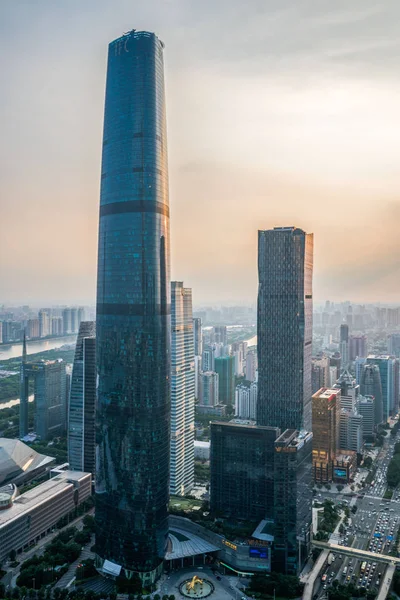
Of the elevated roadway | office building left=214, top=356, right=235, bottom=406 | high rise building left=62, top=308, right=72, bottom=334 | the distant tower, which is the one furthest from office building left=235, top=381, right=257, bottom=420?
high rise building left=62, top=308, right=72, bottom=334

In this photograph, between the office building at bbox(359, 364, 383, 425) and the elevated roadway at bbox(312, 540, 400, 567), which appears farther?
the office building at bbox(359, 364, 383, 425)

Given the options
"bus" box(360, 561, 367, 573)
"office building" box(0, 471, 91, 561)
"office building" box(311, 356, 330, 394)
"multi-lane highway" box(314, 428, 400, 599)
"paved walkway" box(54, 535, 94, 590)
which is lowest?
"multi-lane highway" box(314, 428, 400, 599)

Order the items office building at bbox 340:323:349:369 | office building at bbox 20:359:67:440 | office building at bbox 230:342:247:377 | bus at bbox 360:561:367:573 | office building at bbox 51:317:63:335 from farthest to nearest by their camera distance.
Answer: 1. office building at bbox 51:317:63:335
2. office building at bbox 230:342:247:377
3. office building at bbox 340:323:349:369
4. office building at bbox 20:359:67:440
5. bus at bbox 360:561:367:573

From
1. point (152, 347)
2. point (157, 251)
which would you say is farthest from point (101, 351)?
point (157, 251)

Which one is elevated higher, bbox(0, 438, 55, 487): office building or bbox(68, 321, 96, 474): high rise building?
bbox(68, 321, 96, 474): high rise building

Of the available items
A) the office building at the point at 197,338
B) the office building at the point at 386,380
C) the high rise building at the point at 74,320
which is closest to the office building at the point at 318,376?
the office building at the point at 386,380

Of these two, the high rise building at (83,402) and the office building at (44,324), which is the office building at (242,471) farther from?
the office building at (44,324)

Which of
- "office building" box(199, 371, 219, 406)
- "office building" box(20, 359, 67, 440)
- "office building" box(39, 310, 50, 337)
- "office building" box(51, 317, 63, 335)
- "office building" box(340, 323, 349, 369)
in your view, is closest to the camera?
"office building" box(20, 359, 67, 440)

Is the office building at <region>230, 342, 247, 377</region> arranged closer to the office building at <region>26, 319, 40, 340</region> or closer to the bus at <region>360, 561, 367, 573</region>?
the office building at <region>26, 319, 40, 340</region>
